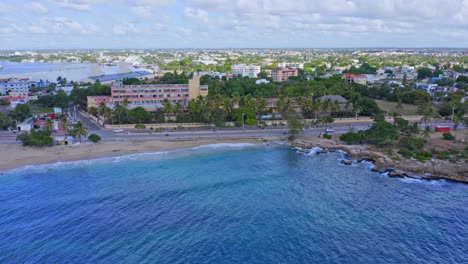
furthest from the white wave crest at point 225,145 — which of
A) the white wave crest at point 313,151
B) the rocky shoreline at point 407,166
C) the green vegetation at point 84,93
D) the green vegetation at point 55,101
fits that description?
the green vegetation at point 55,101

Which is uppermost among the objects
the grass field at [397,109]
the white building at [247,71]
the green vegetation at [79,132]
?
the white building at [247,71]

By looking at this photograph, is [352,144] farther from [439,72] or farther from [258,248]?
[439,72]

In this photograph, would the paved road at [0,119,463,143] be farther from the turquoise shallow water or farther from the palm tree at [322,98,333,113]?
the turquoise shallow water

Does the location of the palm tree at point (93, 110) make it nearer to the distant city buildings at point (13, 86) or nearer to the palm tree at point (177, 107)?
the palm tree at point (177, 107)

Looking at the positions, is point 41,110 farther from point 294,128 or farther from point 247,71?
point 247,71

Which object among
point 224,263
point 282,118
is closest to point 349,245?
point 224,263
